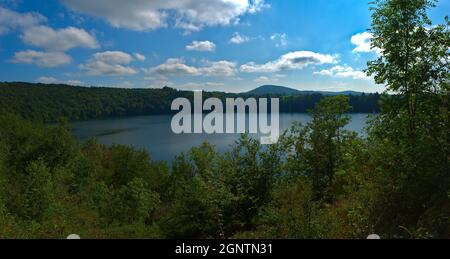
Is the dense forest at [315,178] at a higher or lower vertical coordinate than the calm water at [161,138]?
higher

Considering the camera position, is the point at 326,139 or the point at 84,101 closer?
the point at 326,139

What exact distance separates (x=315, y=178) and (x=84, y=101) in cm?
11660

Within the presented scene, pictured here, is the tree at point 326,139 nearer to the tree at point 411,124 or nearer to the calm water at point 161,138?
the tree at point 411,124

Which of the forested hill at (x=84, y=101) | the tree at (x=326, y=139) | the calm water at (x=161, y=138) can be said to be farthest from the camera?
the forested hill at (x=84, y=101)

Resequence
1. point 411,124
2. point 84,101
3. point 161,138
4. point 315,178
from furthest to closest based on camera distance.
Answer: point 84,101 < point 161,138 < point 315,178 < point 411,124

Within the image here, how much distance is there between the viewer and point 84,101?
124m

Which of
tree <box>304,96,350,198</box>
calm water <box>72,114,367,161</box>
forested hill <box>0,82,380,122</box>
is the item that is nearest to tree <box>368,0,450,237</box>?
tree <box>304,96,350,198</box>

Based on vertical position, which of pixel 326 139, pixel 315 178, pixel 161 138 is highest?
pixel 326 139

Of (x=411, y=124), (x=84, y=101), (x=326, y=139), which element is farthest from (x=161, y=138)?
(x=411, y=124)

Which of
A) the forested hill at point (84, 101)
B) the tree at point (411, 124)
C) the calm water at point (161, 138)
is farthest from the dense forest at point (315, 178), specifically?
the forested hill at point (84, 101)

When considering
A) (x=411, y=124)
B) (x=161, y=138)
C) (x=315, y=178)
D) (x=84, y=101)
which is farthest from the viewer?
(x=84, y=101)

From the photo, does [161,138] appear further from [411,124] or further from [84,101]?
[411,124]

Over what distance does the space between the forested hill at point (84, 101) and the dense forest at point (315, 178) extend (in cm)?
4590

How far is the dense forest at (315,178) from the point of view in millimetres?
6719
